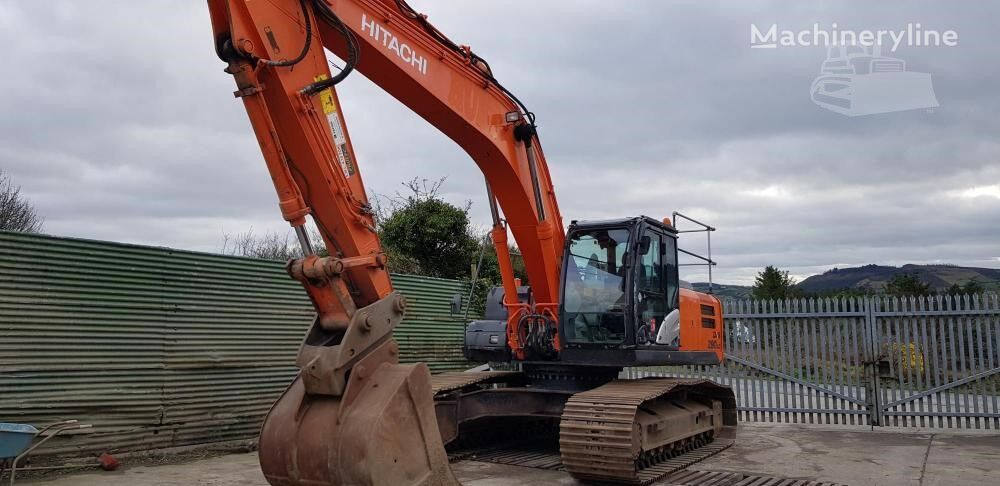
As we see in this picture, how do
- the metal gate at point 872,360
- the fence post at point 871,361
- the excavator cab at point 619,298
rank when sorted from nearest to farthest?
the excavator cab at point 619,298 < the metal gate at point 872,360 < the fence post at point 871,361

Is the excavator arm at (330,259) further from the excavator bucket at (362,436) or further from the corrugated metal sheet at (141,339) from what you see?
the corrugated metal sheet at (141,339)

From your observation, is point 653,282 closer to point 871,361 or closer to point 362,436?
point 362,436

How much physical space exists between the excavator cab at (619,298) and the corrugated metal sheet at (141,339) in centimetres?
376

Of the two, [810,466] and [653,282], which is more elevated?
[653,282]

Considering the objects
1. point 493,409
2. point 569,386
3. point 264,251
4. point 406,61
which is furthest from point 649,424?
point 264,251

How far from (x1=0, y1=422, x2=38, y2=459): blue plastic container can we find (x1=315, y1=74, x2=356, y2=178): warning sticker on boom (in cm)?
Answer: 308

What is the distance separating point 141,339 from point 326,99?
424 centimetres

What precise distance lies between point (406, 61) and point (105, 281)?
3.99m

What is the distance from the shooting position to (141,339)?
8.01 meters

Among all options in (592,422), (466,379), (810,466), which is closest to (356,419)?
(592,422)

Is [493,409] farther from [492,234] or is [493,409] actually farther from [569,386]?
[492,234]

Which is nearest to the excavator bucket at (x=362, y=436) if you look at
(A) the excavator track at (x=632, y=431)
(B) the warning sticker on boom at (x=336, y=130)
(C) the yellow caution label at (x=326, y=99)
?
(B) the warning sticker on boom at (x=336, y=130)

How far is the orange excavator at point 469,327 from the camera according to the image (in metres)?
4.68

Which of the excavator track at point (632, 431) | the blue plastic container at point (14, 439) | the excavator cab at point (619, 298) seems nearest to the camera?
the blue plastic container at point (14, 439)
